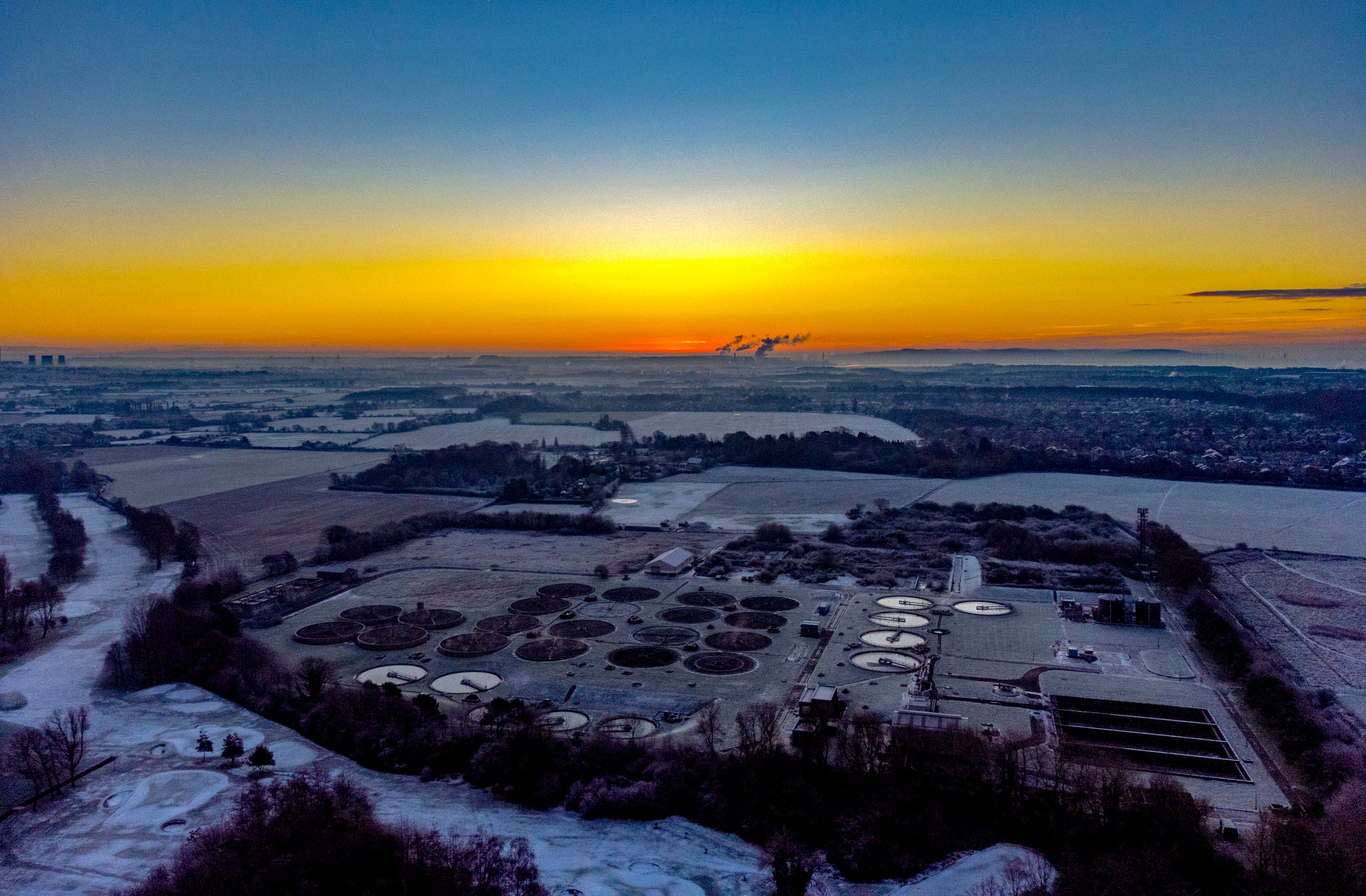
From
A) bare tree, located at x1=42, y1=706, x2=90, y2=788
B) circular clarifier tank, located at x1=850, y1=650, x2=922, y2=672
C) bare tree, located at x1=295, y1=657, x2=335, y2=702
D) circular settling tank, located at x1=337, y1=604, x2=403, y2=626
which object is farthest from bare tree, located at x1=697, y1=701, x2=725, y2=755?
bare tree, located at x1=42, y1=706, x2=90, y2=788

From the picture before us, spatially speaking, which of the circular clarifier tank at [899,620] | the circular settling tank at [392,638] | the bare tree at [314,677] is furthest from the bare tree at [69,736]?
the circular clarifier tank at [899,620]

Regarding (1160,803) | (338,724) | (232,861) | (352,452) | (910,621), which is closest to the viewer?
(232,861)

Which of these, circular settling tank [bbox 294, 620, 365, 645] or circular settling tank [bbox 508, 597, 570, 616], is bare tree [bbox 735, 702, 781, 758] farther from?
circular settling tank [bbox 294, 620, 365, 645]

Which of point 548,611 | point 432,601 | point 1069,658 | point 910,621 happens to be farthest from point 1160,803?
point 432,601

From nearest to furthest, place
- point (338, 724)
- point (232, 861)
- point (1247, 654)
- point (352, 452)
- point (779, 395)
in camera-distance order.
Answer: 1. point (232, 861)
2. point (338, 724)
3. point (1247, 654)
4. point (352, 452)
5. point (779, 395)

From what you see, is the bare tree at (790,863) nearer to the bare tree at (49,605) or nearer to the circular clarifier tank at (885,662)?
the circular clarifier tank at (885,662)

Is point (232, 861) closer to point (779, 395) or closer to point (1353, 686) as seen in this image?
point (1353, 686)
